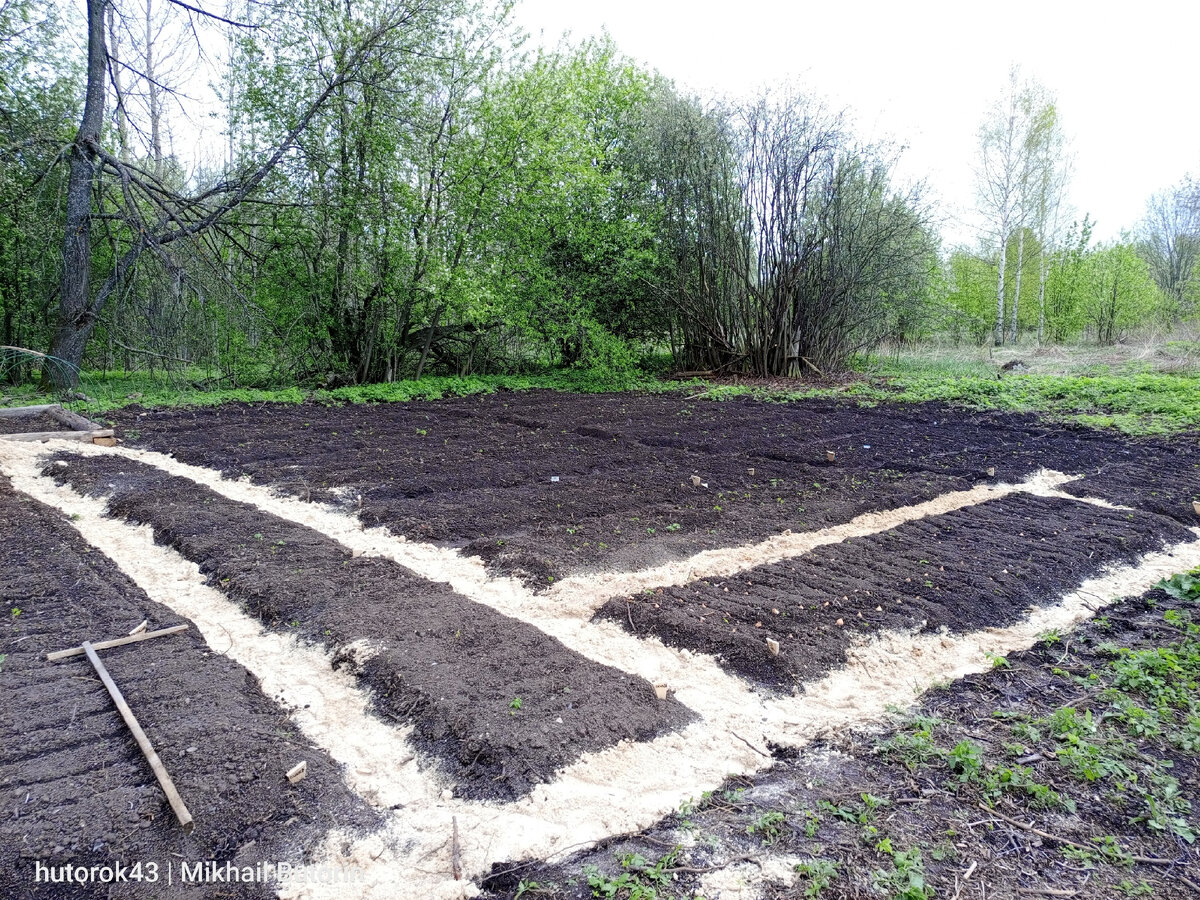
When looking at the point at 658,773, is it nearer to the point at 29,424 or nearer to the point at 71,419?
the point at 71,419

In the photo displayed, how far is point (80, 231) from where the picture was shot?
926 centimetres

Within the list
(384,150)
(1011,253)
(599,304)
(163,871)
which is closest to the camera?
(163,871)

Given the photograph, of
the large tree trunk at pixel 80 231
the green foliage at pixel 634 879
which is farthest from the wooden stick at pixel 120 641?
the large tree trunk at pixel 80 231

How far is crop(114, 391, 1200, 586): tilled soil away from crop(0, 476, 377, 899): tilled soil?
5.75ft

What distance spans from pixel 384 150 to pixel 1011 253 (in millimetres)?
19107

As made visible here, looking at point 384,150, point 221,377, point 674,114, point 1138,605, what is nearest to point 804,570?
point 1138,605

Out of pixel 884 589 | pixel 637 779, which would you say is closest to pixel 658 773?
pixel 637 779

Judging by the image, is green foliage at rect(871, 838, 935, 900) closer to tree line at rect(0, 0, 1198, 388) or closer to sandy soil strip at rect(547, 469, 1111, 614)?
sandy soil strip at rect(547, 469, 1111, 614)

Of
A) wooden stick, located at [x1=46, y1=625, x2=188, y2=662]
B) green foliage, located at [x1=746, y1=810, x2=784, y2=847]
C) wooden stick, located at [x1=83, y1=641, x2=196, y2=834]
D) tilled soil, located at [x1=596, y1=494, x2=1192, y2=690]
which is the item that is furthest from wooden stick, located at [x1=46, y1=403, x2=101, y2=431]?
green foliage, located at [x1=746, y1=810, x2=784, y2=847]

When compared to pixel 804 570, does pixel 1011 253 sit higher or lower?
higher

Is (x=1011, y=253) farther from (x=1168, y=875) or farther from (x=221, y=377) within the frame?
(x=1168, y=875)

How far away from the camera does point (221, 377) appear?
1114 cm

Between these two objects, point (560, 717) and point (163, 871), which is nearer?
point (163, 871)

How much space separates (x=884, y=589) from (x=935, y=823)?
1854mm
